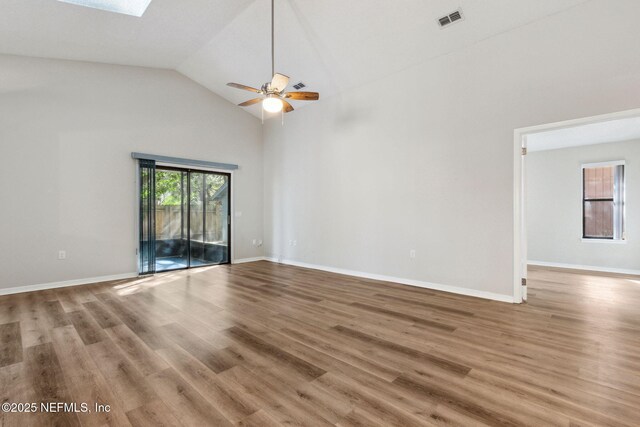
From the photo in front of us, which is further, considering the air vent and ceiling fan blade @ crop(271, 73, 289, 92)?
the air vent

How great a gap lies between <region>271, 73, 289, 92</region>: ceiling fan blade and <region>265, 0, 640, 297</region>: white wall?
7.11ft

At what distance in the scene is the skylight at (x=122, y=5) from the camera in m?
3.49

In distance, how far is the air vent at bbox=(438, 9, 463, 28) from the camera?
3634mm

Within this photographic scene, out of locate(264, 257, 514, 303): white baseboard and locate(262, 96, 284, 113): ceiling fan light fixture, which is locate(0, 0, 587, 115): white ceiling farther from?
A: locate(264, 257, 514, 303): white baseboard

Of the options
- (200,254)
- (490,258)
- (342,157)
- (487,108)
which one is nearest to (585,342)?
(490,258)

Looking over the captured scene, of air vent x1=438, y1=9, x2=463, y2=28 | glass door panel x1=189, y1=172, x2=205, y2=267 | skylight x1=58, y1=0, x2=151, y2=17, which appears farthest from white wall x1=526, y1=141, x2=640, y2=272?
skylight x1=58, y1=0, x2=151, y2=17

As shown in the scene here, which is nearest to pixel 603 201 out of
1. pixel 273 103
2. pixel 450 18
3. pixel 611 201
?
pixel 611 201

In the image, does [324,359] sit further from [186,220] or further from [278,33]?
[186,220]

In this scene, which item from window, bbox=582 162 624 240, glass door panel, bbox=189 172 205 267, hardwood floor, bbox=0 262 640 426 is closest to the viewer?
hardwood floor, bbox=0 262 640 426

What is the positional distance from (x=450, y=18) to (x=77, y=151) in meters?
6.01

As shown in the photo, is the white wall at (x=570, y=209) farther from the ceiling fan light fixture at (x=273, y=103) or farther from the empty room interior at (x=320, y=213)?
the ceiling fan light fixture at (x=273, y=103)

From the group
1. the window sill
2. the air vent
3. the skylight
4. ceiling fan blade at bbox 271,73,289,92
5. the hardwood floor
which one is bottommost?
the hardwood floor

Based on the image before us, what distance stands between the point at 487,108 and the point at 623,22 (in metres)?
1.43

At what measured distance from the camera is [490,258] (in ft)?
13.1
